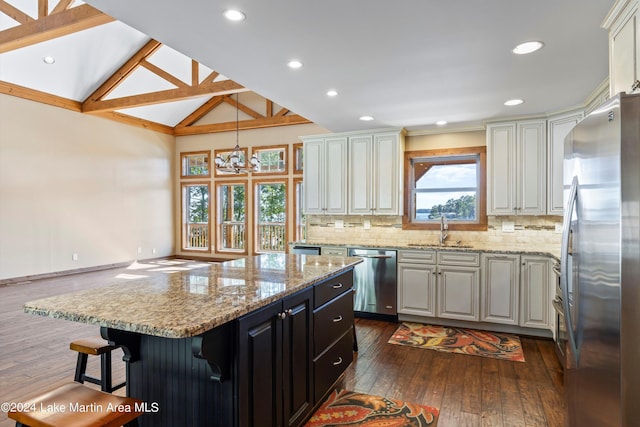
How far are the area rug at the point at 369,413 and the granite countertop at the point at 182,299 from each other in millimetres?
927

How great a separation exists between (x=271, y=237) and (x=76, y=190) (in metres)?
4.02

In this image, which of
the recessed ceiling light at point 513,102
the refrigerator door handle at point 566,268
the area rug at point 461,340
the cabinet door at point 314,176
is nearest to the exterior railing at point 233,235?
the cabinet door at point 314,176

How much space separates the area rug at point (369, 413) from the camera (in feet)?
7.64

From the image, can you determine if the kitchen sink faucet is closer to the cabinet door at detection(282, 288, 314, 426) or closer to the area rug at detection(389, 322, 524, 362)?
the area rug at detection(389, 322, 524, 362)

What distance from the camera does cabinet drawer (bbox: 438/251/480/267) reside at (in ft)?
13.6

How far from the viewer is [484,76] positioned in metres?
3.04

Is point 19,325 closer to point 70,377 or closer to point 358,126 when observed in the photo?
point 70,377

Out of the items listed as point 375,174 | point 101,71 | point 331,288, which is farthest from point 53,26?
point 331,288

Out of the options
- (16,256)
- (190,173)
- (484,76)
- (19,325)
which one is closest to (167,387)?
(484,76)

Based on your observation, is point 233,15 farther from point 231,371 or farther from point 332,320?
point 332,320

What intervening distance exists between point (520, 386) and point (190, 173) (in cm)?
840

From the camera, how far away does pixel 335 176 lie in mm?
5152

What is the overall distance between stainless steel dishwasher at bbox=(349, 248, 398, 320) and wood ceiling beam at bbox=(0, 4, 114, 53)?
4.35 metres

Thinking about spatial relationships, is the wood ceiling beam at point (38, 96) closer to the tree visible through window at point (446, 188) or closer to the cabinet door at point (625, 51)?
the tree visible through window at point (446, 188)
